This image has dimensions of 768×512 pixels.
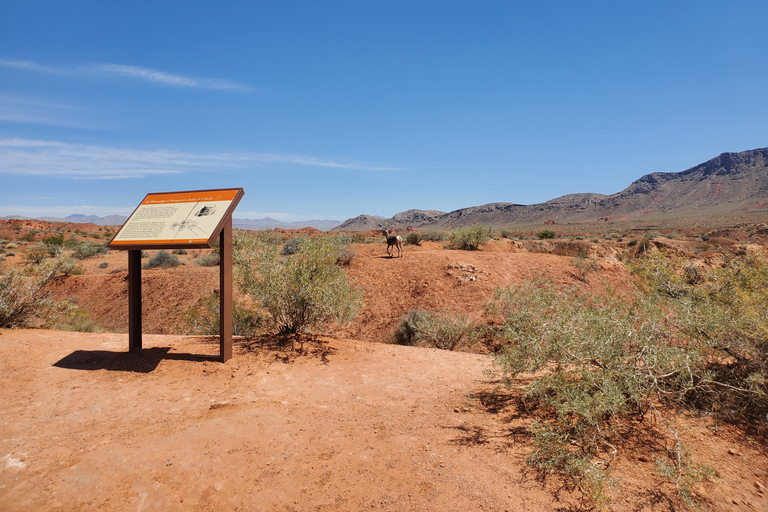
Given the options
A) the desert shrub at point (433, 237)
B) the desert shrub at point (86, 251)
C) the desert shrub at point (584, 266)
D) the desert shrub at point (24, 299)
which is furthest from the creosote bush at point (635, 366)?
the desert shrub at point (86, 251)

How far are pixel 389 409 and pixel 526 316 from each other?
210cm

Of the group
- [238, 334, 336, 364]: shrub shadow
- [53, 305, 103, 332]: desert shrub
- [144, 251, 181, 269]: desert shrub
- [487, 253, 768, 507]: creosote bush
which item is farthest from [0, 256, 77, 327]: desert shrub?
[144, 251, 181, 269]: desert shrub

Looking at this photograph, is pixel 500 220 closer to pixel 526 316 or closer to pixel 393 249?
pixel 393 249

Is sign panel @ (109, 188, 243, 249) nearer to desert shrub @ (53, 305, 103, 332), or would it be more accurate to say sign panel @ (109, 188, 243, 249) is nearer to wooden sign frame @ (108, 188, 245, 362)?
wooden sign frame @ (108, 188, 245, 362)

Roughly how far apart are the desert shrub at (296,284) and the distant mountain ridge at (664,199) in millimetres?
85113

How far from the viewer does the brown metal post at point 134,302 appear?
6.71 m

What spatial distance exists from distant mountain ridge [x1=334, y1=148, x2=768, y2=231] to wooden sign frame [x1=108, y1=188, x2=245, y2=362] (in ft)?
286

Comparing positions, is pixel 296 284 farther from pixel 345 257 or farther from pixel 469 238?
pixel 469 238

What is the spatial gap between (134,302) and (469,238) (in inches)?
637

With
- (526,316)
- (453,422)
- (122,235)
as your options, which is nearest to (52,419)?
(122,235)

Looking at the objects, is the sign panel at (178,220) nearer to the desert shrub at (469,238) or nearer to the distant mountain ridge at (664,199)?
the desert shrub at (469,238)

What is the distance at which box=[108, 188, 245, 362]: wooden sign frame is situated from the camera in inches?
240

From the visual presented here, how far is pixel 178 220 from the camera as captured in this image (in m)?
6.45

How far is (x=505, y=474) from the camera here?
3547mm
